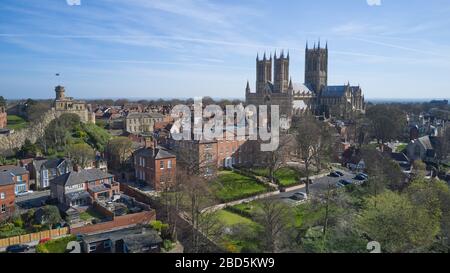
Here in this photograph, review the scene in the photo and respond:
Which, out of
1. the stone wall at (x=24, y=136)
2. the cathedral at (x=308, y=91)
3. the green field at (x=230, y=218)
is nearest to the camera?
the green field at (x=230, y=218)

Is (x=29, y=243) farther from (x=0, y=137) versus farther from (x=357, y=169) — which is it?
(x=357, y=169)

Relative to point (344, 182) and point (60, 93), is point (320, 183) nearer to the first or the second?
point (344, 182)

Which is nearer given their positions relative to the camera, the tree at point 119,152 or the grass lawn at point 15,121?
the tree at point 119,152

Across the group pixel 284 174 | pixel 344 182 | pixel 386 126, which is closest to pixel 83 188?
pixel 284 174

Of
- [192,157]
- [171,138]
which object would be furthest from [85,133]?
[192,157]

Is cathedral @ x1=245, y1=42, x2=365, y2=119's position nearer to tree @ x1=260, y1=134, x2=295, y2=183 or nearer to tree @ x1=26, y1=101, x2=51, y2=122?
tree @ x1=260, y1=134, x2=295, y2=183

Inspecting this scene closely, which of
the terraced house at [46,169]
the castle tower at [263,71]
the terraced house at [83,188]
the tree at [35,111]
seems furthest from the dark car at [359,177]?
the castle tower at [263,71]

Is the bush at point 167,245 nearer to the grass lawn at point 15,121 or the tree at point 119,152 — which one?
the tree at point 119,152

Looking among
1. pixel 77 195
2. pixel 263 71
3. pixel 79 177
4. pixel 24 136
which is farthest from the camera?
pixel 263 71
